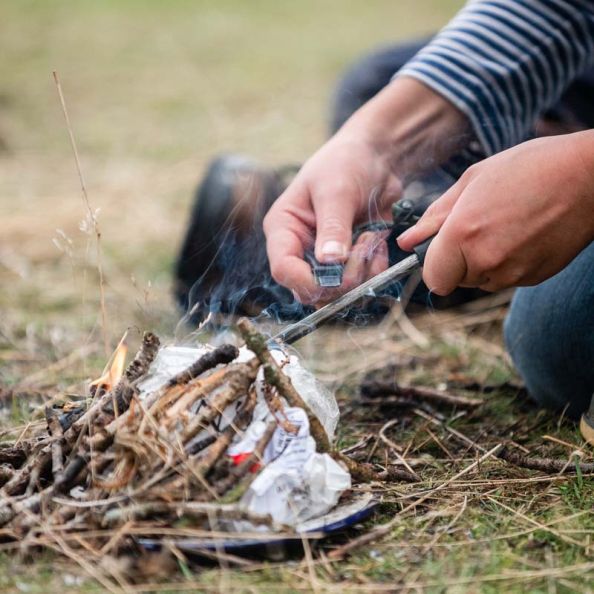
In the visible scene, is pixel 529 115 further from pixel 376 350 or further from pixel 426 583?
pixel 426 583

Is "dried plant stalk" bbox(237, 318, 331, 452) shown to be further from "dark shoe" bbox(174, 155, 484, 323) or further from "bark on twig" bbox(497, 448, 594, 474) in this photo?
"bark on twig" bbox(497, 448, 594, 474)

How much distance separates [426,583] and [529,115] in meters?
1.46

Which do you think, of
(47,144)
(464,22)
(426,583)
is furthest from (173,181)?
(426,583)

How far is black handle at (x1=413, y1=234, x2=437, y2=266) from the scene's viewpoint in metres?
1.55

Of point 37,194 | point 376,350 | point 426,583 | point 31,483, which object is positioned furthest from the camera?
point 37,194

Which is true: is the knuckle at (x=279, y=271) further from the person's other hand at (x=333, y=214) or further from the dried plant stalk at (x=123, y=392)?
the dried plant stalk at (x=123, y=392)

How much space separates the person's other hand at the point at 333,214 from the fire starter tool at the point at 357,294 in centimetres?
10

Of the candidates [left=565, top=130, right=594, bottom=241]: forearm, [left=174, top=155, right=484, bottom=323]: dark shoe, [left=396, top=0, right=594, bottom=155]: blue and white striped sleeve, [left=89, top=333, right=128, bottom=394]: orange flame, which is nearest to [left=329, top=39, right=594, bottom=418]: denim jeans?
[left=174, top=155, right=484, bottom=323]: dark shoe

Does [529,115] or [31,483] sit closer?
[31,483]

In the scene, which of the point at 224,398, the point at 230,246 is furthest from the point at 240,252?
the point at 224,398

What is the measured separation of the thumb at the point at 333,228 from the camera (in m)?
1.73

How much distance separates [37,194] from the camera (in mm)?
4508

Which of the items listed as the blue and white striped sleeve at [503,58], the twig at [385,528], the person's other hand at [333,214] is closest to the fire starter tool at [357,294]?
Answer: the person's other hand at [333,214]

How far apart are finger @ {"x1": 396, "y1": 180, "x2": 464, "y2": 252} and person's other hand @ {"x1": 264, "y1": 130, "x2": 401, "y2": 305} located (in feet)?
0.64
